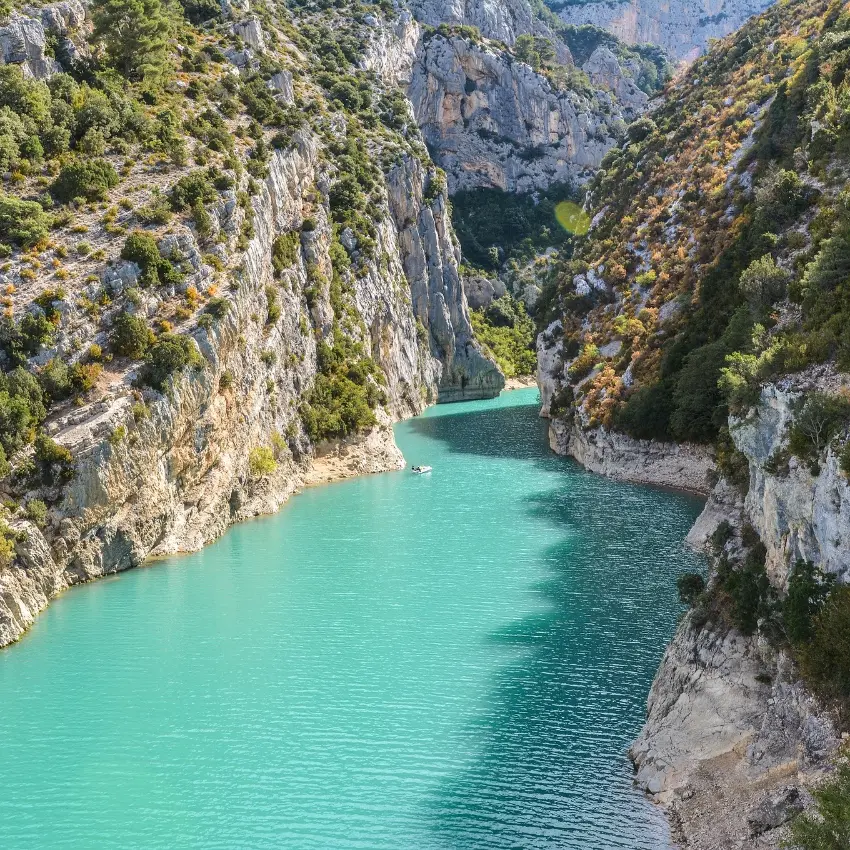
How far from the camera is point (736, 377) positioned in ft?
128

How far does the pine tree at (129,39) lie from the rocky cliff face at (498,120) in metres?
83.1

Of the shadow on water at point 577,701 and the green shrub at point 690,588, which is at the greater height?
the green shrub at point 690,588

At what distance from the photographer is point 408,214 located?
103438 millimetres

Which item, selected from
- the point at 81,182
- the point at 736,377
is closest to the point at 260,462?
the point at 81,182

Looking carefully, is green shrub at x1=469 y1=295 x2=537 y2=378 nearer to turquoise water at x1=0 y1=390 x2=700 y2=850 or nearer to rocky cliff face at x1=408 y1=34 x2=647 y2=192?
rocky cliff face at x1=408 y1=34 x2=647 y2=192

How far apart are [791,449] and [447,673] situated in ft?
45.0

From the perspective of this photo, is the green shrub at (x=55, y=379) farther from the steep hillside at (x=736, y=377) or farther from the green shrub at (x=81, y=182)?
the steep hillside at (x=736, y=377)

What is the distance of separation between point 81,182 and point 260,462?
1978 cm

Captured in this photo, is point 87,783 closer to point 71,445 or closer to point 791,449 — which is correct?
point 71,445

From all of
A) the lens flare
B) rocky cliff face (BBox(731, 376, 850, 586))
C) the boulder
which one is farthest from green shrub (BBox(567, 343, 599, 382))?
the lens flare

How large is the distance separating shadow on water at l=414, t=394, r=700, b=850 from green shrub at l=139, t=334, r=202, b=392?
71.4ft

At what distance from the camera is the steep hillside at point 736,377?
66.8ft

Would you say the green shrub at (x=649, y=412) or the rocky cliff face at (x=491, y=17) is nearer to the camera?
the green shrub at (x=649, y=412)

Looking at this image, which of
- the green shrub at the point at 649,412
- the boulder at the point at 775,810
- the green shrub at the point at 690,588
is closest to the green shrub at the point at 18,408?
the green shrub at the point at 690,588
